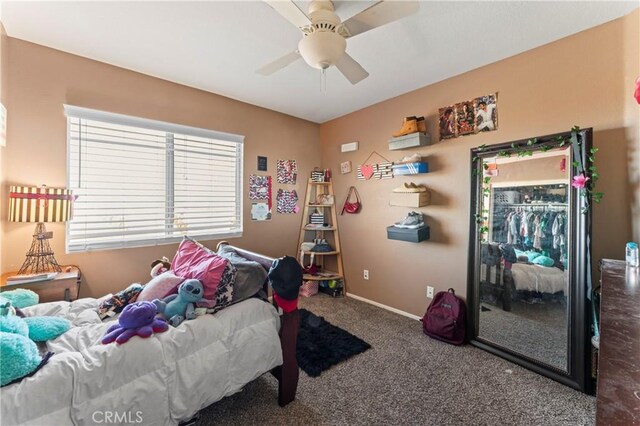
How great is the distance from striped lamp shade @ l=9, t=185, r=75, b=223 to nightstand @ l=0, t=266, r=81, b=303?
16.8 inches

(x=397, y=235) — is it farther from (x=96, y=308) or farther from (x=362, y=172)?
(x=96, y=308)

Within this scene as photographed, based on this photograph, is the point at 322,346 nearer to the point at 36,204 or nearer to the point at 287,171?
the point at 287,171

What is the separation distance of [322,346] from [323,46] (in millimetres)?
2278

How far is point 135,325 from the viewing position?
1.30 meters

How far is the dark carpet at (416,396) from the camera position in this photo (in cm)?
157

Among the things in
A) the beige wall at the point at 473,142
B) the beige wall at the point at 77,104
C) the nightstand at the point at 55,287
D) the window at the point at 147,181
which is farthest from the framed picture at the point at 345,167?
the nightstand at the point at 55,287

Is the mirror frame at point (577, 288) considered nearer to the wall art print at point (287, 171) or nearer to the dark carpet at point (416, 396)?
the dark carpet at point (416, 396)

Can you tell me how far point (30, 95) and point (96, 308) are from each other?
1.78 m

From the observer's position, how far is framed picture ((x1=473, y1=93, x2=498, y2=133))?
2.33 metres

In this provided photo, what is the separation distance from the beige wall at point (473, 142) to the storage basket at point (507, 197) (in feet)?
0.86

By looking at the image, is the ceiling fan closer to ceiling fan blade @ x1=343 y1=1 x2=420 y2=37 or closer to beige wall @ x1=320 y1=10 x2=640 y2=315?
ceiling fan blade @ x1=343 y1=1 x2=420 y2=37

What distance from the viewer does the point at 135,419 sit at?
116cm

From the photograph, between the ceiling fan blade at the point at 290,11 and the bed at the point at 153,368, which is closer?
the bed at the point at 153,368

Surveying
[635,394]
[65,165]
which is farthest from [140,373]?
[65,165]
